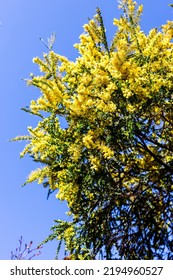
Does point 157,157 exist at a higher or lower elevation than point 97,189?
higher

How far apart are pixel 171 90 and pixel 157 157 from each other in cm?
116

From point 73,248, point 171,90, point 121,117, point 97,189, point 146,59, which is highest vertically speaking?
point 146,59

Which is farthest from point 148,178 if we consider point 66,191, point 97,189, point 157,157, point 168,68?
point 168,68

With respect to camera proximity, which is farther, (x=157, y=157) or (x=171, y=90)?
(x=157, y=157)

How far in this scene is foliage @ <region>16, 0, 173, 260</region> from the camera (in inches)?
250

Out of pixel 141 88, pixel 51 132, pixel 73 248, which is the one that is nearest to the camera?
pixel 141 88

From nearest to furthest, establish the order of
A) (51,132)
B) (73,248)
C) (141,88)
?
1. (141,88)
2. (51,132)
3. (73,248)

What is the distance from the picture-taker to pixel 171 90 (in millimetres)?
6598

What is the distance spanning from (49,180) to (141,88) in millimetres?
2173

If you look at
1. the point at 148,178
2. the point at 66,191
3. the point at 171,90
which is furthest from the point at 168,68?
the point at 66,191

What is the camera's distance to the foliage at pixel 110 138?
634 cm

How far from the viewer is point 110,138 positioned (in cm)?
637

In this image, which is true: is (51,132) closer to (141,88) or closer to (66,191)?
(66,191)

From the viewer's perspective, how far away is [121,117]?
252 inches
